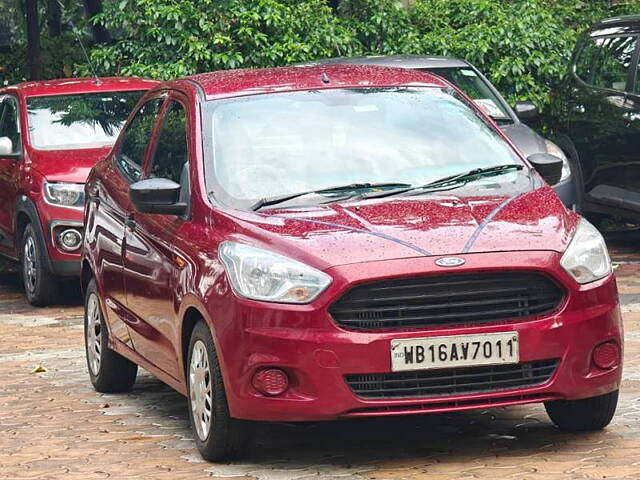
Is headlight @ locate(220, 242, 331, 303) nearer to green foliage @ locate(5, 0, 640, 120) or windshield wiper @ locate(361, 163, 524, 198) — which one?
windshield wiper @ locate(361, 163, 524, 198)

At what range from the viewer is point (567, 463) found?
704cm

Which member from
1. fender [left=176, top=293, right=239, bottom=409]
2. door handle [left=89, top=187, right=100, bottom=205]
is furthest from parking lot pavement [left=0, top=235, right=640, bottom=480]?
door handle [left=89, top=187, right=100, bottom=205]

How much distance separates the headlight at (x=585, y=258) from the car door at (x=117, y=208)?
243 centimetres

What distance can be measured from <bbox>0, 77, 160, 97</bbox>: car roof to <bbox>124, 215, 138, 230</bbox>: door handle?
606cm

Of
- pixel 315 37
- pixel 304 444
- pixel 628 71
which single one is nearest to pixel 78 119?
pixel 315 37

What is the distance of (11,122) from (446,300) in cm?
863

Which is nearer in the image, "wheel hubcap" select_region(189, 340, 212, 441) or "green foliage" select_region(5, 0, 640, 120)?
"wheel hubcap" select_region(189, 340, 212, 441)

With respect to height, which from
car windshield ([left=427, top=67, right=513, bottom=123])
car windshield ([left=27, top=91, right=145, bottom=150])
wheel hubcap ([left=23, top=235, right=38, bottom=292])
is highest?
car windshield ([left=427, top=67, right=513, bottom=123])

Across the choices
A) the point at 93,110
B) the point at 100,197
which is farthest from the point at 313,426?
the point at 93,110

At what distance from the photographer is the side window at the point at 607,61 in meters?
15.2

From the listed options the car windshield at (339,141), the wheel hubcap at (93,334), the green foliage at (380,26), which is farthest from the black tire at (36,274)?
the car windshield at (339,141)

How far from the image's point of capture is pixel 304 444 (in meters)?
7.73

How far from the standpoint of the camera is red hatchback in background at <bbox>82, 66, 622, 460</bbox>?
688 cm

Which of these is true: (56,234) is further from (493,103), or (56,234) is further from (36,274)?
(493,103)
